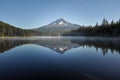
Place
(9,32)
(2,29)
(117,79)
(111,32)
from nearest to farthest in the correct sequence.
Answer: (117,79) → (111,32) → (2,29) → (9,32)

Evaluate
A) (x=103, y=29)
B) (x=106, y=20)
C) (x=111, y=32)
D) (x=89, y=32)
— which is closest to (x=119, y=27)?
(x=111, y=32)

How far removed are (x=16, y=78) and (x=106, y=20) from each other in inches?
5624

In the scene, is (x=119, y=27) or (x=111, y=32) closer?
(x=119, y=27)

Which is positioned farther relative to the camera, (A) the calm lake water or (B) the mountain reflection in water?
(B) the mountain reflection in water

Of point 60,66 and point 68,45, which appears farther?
point 68,45

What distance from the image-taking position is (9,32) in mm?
189500

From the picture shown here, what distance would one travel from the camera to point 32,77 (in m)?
12.0

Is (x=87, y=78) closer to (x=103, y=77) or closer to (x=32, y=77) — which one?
(x=103, y=77)

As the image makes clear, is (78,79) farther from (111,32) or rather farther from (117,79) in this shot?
(111,32)

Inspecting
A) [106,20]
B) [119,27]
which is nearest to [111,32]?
[119,27]

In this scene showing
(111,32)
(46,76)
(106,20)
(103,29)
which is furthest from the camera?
(106,20)

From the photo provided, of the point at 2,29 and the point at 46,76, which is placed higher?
the point at 2,29

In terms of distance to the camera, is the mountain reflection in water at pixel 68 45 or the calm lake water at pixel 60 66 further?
the mountain reflection in water at pixel 68 45

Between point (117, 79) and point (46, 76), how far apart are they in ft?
17.6
